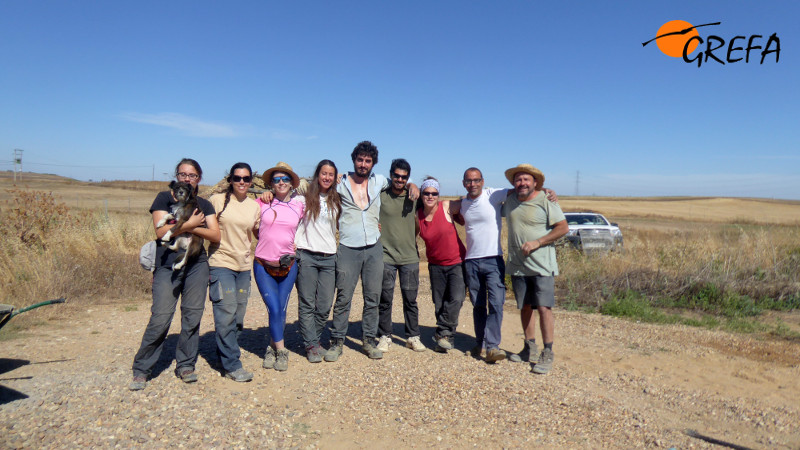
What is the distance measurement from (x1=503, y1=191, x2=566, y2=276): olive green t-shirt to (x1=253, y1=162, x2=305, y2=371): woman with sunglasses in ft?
6.98

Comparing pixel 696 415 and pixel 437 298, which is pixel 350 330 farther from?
pixel 696 415

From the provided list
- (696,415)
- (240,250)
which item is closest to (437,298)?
(240,250)

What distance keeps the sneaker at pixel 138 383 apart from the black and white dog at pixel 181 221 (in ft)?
3.19

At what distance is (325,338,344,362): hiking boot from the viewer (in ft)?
17.3

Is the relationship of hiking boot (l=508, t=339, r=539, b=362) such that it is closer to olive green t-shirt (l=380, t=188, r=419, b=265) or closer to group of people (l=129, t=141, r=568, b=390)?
group of people (l=129, t=141, r=568, b=390)

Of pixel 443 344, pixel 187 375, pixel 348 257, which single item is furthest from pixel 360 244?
pixel 187 375

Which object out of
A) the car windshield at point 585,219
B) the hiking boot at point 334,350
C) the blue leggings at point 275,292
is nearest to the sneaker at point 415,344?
the hiking boot at point 334,350

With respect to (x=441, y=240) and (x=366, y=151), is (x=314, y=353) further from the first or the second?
(x=366, y=151)

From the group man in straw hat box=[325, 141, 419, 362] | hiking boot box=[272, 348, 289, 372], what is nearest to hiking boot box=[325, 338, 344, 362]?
man in straw hat box=[325, 141, 419, 362]

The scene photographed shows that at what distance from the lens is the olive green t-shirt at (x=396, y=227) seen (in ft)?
18.0

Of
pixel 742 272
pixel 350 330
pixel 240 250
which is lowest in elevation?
pixel 350 330

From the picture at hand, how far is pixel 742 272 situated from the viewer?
8.77 metres

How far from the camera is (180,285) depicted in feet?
14.6

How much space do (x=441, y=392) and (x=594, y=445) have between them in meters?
1.35
